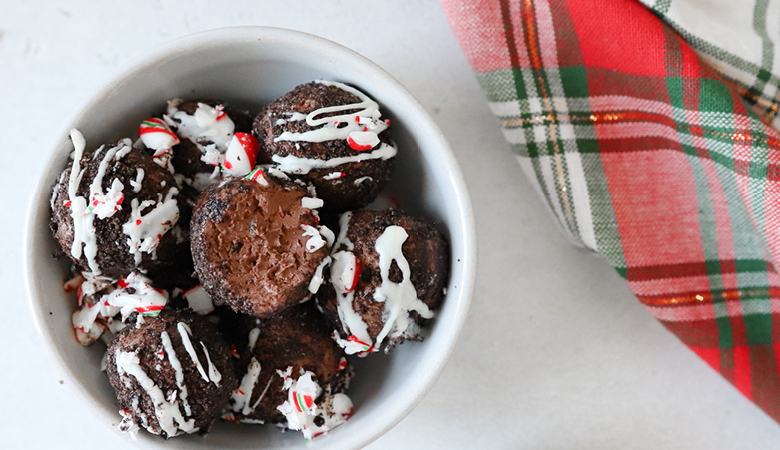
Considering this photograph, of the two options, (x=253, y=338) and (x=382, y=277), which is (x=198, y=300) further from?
(x=382, y=277)

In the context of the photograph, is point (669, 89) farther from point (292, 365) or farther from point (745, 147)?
point (292, 365)

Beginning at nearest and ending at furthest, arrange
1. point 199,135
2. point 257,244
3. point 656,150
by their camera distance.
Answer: point 257,244 → point 199,135 → point 656,150

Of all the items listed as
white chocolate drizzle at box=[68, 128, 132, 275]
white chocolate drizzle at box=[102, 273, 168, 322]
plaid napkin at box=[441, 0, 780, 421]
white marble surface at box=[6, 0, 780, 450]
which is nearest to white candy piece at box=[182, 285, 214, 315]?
white chocolate drizzle at box=[102, 273, 168, 322]

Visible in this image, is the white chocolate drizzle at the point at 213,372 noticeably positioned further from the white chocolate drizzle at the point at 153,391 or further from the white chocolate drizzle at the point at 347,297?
the white chocolate drizzle at the point at 347,297

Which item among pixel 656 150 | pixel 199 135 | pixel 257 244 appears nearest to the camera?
pixel 257 244

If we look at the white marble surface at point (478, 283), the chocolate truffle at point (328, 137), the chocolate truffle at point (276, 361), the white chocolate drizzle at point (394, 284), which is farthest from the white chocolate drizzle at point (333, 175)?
the white marble surface at point (478, 283)

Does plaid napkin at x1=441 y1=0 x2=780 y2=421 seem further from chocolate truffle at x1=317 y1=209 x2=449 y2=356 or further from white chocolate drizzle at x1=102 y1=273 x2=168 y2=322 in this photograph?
white chocolate drizzle at x1=102 y1=273 x2=168 y2=322

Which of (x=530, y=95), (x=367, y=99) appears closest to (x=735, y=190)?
(x=530, y=95)

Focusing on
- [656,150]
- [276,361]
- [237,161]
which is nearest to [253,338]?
[276,361]
